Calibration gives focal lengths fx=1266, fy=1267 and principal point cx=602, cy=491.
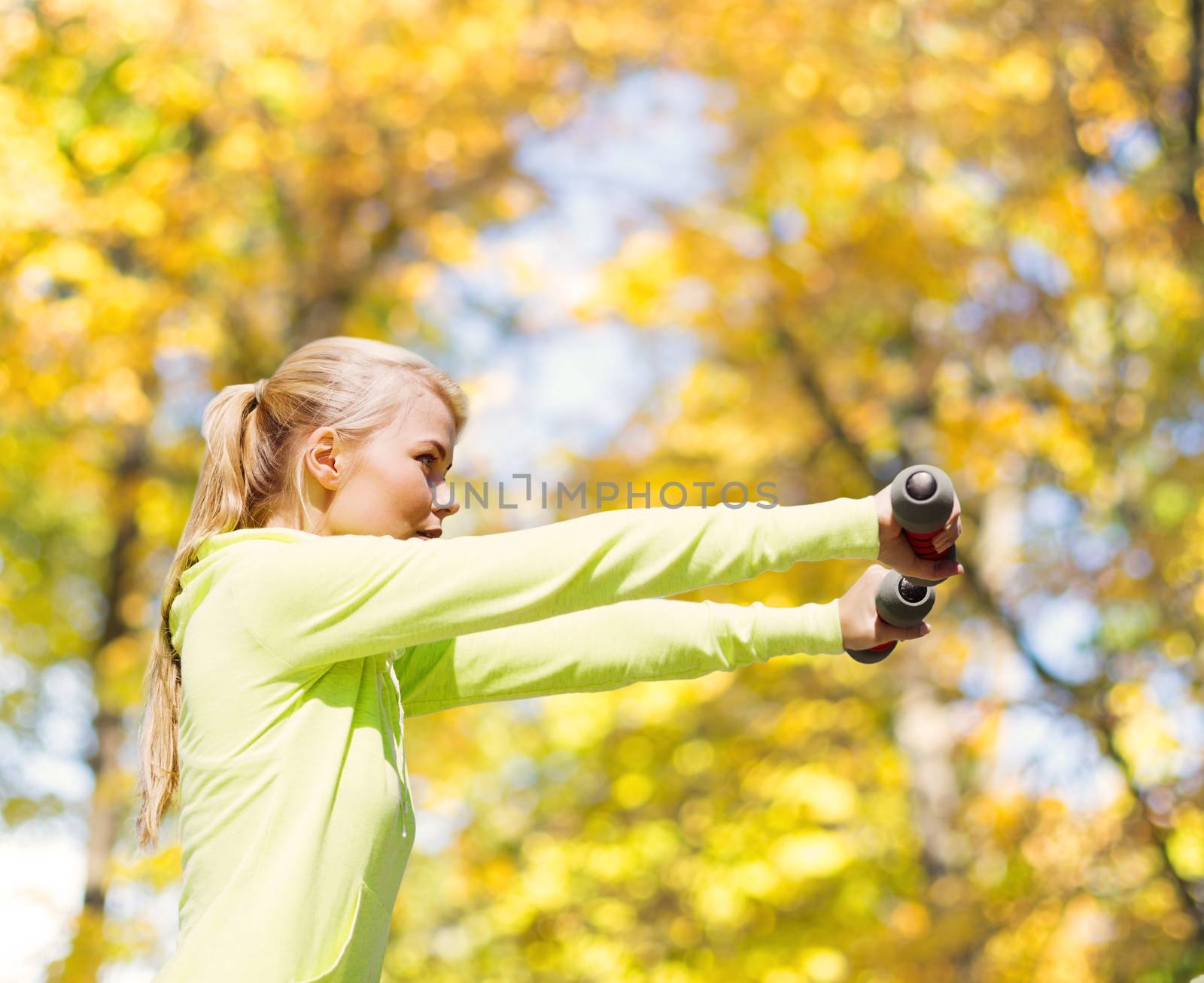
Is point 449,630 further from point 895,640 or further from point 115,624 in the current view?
point 115,624

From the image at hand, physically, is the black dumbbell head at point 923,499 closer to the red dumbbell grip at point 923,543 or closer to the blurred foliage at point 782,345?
the red dumbbell grip at point 923,543

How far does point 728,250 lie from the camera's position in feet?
19.0

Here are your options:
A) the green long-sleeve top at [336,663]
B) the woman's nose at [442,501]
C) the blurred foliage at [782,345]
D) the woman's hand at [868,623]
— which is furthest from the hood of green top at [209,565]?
the blurred foliage at [782,345]

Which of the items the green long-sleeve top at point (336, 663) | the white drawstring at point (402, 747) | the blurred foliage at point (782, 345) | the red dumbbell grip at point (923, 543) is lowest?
the blurred foliage at point (782, 345)

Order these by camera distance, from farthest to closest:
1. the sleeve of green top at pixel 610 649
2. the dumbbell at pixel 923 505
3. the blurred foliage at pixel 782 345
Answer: the blurred foliage at pixel 782 345 < the sleeve of green top at pixel 610 649 < the dumbbell at pixel 923 505

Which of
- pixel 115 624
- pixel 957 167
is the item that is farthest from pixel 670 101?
pixel 115 624

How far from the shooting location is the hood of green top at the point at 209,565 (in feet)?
5.11

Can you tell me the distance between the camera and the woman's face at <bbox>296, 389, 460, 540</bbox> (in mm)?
1629

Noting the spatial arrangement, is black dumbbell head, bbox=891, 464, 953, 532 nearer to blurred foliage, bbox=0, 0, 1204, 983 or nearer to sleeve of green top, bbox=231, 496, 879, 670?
sleeve of green top, bbox=231, 496, 879, 670

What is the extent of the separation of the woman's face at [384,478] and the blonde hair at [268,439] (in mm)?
19

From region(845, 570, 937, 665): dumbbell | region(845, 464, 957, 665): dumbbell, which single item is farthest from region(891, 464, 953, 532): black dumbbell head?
region(845, 570, 937, 665): dumbbell

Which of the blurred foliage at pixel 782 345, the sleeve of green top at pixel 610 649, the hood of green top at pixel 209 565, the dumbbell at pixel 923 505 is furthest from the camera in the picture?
the blurred foliage at pixel 782 345

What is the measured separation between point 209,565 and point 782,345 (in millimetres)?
4530

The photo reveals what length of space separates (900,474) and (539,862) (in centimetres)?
774
